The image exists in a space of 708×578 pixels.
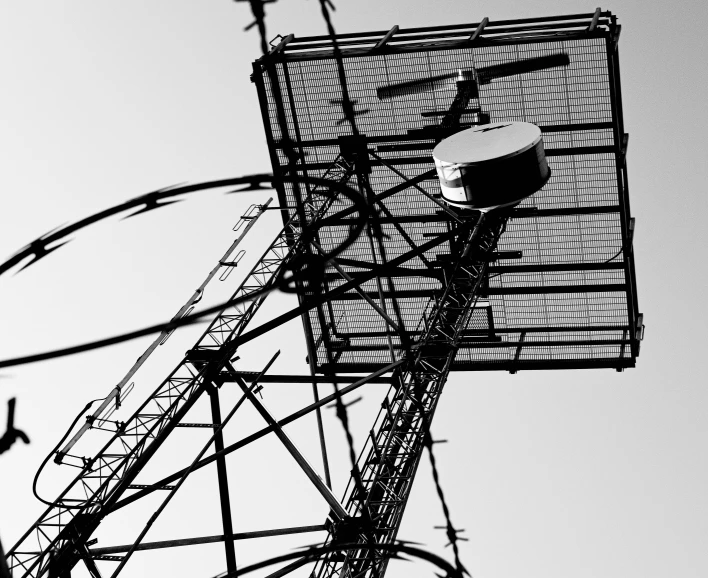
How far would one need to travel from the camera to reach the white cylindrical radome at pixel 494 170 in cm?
1717

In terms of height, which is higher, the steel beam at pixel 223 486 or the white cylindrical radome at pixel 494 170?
the white cylindrical radome at pixel 494 170

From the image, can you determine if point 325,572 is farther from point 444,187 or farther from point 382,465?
point 444,187

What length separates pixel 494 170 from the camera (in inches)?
674

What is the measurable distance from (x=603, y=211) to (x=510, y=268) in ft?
7.59

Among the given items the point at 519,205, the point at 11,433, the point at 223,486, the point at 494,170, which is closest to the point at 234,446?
the point at 223,486

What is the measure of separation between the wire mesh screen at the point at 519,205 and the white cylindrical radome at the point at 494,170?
2.01 m

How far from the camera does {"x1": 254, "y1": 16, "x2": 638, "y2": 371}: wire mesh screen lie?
2017 centimetres

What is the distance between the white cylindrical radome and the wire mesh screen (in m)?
2.01

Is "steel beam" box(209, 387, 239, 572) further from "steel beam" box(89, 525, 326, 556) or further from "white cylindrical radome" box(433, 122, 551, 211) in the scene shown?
"white cylindrical radome" box(433, 122, 551, 211)

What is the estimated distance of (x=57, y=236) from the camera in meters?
6.76

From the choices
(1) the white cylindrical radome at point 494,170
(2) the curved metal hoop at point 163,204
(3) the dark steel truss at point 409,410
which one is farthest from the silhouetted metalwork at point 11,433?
(1) the white cylindrical radome at point 494,170

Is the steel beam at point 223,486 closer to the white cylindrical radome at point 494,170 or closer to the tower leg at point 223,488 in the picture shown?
the tower leg at point 223,488

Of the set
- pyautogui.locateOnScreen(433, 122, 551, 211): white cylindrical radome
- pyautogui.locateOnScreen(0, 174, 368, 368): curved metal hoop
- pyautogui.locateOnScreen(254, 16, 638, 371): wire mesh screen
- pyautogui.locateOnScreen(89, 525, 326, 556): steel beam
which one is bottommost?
pyautogui.locateOnScreen(0, 174, 368, 368): curved metal hoop

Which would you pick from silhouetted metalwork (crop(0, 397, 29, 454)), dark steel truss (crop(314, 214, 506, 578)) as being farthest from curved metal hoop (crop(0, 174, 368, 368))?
dark steel truss (crop(314, 214, 506, 578))
